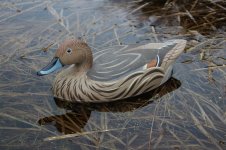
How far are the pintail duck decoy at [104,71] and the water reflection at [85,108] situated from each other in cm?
7

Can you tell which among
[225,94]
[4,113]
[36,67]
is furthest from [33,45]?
[225,94]

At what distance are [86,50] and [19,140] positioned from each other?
1.26m

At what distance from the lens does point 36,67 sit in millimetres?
5801

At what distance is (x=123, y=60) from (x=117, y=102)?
1.60ft

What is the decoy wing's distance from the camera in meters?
5.00

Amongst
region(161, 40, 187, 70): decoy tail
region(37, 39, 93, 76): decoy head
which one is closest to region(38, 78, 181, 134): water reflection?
region(161, 40, 187, 70): decoy tail

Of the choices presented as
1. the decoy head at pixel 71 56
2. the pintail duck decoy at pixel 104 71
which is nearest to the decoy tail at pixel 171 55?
the pintail duck decoy at pixel 104 71

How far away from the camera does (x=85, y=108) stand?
507 cm

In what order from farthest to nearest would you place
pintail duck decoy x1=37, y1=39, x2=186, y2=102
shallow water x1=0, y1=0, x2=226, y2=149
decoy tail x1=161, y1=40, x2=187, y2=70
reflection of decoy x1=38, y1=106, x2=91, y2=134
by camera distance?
1. decoy tail x1=161, y1=40, x2=187, y2=70
2. pintail duck decoy x1=37, y1=39, x2=186, y2=102
3. reflection of decoy x1=38, y1=106, x2=91, y2=134
4. shallow water x1=0, y1=0, x2=226, y2=149

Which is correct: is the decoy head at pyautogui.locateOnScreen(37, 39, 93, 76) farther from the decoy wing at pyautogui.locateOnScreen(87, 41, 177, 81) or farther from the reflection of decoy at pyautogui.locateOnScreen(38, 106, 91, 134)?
the reflection of decoy at pyautogui.locateOnScreen(38, 106, 91, 134)

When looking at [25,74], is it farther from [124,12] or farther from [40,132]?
[124,12]

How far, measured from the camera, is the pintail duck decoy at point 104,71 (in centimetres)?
499

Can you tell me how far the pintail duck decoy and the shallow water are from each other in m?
0.14

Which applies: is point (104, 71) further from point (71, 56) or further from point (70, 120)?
point (70, 120)
